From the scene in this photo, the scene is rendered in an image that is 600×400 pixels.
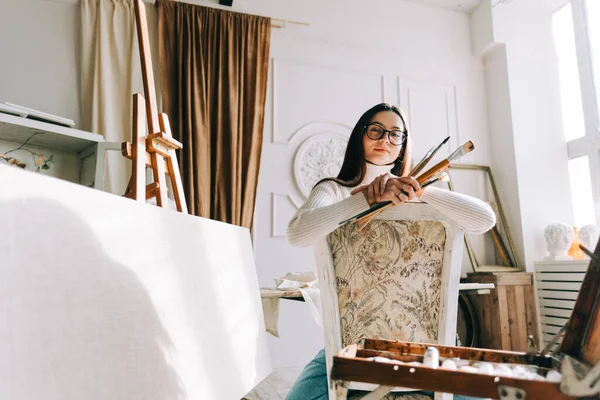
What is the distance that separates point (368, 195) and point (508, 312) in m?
2.64

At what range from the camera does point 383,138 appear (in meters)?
1.28

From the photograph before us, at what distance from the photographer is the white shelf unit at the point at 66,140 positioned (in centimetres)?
222

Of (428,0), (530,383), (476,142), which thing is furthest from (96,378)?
(428,0)

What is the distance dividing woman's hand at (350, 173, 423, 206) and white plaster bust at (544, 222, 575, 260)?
2.66 meters

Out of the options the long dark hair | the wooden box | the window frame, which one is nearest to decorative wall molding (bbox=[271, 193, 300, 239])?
the long dark hair

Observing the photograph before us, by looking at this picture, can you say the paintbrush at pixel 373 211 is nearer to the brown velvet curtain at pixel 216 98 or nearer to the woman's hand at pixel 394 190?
the woman's hand at pixel 394 190

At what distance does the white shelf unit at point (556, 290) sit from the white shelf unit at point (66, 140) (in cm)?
311

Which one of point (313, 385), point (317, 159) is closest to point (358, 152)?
point (313, 385)

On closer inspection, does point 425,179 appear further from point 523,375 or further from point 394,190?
point 523,375

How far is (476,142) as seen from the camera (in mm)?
3607

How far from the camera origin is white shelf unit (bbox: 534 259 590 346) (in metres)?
2.85

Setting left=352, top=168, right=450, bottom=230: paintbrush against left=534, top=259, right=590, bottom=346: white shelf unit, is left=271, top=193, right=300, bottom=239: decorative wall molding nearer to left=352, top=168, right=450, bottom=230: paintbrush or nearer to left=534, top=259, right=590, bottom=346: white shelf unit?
left=534, top=259, right=590, bottom=346: white shelf unit

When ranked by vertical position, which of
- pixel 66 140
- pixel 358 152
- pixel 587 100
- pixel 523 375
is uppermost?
pixel 587 100

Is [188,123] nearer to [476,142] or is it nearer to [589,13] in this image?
[476,142]
